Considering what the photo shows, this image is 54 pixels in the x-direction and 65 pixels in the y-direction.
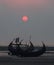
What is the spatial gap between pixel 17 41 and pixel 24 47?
239 centimetres

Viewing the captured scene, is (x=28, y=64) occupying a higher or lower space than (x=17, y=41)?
lower

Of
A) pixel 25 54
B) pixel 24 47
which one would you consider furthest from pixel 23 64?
pixel 24 47

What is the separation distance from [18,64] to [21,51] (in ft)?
73.7

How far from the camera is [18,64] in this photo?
150ft

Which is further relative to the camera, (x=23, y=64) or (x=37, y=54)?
(x=37, y=54)

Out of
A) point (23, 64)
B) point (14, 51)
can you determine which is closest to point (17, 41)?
point (14, 51)

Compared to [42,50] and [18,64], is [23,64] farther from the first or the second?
[42,50]

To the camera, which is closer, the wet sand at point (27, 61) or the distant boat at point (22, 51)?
the wet sand at point (27, 61)

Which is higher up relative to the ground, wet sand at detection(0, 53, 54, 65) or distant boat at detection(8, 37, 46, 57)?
distant boat at detection(8, 37, 46, 57)

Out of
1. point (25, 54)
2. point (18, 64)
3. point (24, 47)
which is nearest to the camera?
point (18, 64)

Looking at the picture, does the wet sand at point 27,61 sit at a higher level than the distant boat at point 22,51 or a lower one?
lower

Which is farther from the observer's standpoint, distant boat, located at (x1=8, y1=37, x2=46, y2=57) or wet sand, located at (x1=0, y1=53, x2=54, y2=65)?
distant boat, located at (x1=8, y1=37, x2=46, y2=57)

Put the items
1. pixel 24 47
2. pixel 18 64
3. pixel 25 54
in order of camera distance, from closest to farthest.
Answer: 1. pixel 18 64
2. pixel 25 54
3. pixel 24 47

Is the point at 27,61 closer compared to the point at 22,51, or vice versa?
the point at 27,61
